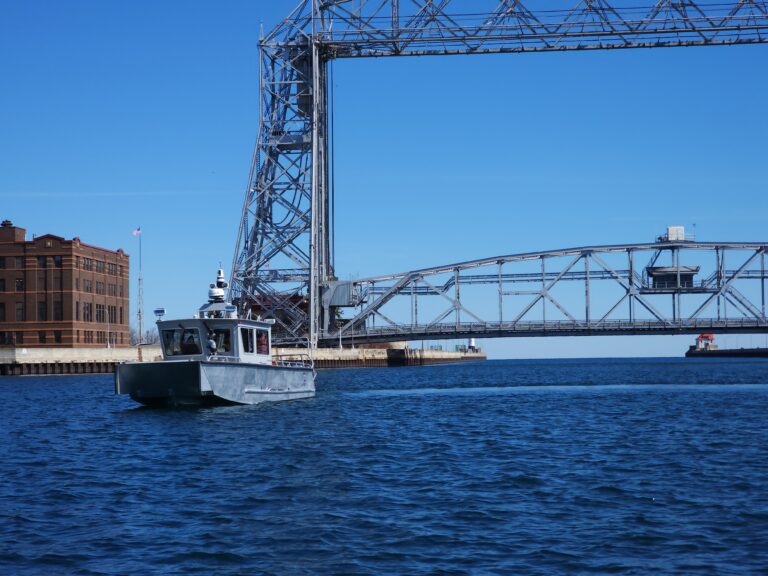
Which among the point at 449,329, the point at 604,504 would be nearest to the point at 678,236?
the point at 449,329

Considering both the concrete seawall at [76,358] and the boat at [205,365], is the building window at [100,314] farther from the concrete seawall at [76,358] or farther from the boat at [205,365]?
the boat at [205,365]

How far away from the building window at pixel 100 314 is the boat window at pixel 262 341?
219 feet

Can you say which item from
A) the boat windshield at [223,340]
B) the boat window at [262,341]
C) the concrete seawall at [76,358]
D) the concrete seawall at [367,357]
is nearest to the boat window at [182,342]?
the boat windshield at [223,340]

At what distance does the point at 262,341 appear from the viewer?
126 ft

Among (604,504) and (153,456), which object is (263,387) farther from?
(604,504)

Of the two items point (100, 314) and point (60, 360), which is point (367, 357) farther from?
point (60, 360)

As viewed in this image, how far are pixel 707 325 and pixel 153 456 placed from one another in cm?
7291

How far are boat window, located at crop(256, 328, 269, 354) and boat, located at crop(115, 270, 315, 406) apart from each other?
0.37 feet

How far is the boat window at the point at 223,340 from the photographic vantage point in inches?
1406

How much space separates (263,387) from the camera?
1494 inches

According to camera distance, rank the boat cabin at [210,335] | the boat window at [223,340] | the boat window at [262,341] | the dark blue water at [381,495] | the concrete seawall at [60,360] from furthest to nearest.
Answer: the concrete seawall at [60,360]
the boat window at [262,341]
the boat window at [223,340]
the boat cabin at [210,335]
the dark blue water at [381,495]

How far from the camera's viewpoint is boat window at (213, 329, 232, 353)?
35719 millimetres

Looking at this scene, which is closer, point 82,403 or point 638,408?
point 638,408

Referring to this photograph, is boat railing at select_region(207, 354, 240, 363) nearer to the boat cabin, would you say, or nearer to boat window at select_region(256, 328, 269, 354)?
the boat cabin
